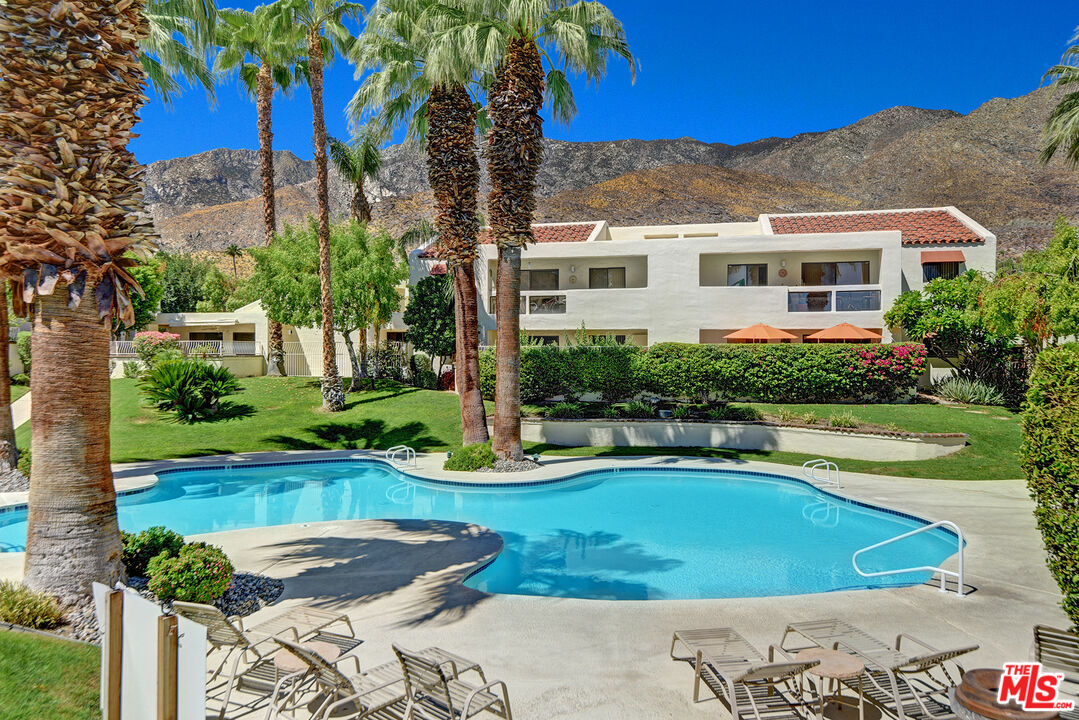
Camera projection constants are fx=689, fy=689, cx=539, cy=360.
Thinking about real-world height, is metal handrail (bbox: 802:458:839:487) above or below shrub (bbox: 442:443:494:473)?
below

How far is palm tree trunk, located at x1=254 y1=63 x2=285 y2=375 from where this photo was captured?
3031 centimetres

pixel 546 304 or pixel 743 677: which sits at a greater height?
pixel 546 304

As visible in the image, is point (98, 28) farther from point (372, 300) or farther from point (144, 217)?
point (372, 300)

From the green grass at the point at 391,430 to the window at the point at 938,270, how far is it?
8.04 m

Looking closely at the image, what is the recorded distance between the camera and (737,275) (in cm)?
3200

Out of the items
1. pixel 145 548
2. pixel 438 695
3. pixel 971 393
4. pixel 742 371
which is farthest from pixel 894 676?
pixel 971 393

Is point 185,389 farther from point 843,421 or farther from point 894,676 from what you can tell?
point 894,676

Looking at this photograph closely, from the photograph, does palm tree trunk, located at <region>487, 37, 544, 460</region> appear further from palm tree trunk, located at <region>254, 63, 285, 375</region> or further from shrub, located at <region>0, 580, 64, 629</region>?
palm tree trunk, located at <region>254, 63, 285, 375</region>

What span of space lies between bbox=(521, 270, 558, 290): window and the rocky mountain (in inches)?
2591

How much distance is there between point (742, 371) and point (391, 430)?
1281cm

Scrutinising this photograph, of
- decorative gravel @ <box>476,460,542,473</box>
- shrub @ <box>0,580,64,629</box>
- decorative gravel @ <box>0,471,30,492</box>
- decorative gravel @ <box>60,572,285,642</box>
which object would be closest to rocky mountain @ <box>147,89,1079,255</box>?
decorative gravel @ <box>476,460,542,473</box>

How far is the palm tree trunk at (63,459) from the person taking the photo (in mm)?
7223

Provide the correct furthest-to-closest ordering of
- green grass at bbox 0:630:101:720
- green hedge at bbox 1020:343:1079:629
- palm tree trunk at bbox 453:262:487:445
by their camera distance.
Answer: palm tree trunk at bbox 453:262:487:445
green hedge at bbox 1020:343:1079:629
green grass at bbox 0:630:101:720

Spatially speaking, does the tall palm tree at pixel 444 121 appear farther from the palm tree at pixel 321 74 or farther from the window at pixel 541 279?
the window at pixel 541 279
